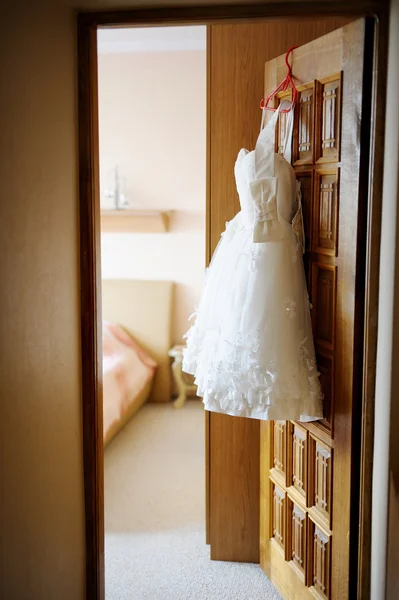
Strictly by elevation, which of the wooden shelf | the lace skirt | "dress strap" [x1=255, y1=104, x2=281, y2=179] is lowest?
the lace skirt

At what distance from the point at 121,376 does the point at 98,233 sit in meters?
2.34

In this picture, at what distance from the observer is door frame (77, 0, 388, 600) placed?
1757mm

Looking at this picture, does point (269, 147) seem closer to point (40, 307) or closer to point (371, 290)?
point (371, 290)

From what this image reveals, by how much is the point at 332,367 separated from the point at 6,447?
99 centimetres

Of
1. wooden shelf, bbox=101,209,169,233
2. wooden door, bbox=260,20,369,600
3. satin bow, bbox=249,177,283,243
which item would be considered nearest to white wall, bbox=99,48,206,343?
wooden shelf, bbox=101,209,169,233

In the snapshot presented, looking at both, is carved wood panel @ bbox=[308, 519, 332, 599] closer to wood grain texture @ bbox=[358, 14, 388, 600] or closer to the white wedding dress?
wood grain texture @ bbox=[358, 14, 388, 600]

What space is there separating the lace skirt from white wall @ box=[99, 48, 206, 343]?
2.83 meters

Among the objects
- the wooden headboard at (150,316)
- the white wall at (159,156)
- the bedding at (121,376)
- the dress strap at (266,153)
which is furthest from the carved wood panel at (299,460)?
the white wall at (159,156)

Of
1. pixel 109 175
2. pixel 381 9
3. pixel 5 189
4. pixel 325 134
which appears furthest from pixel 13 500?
pixel 109 175

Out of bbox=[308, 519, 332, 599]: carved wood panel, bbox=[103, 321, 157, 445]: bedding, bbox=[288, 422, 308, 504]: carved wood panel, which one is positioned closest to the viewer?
bbox=[308, 519, 332, 599]: carved wood panel

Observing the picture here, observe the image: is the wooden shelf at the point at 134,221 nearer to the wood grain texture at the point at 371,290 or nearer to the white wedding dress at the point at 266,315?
the white wedding dress at the point at 266,315

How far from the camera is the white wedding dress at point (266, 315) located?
6.81 ft

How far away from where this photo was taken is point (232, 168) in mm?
2666

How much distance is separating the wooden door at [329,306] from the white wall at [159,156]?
255cm
